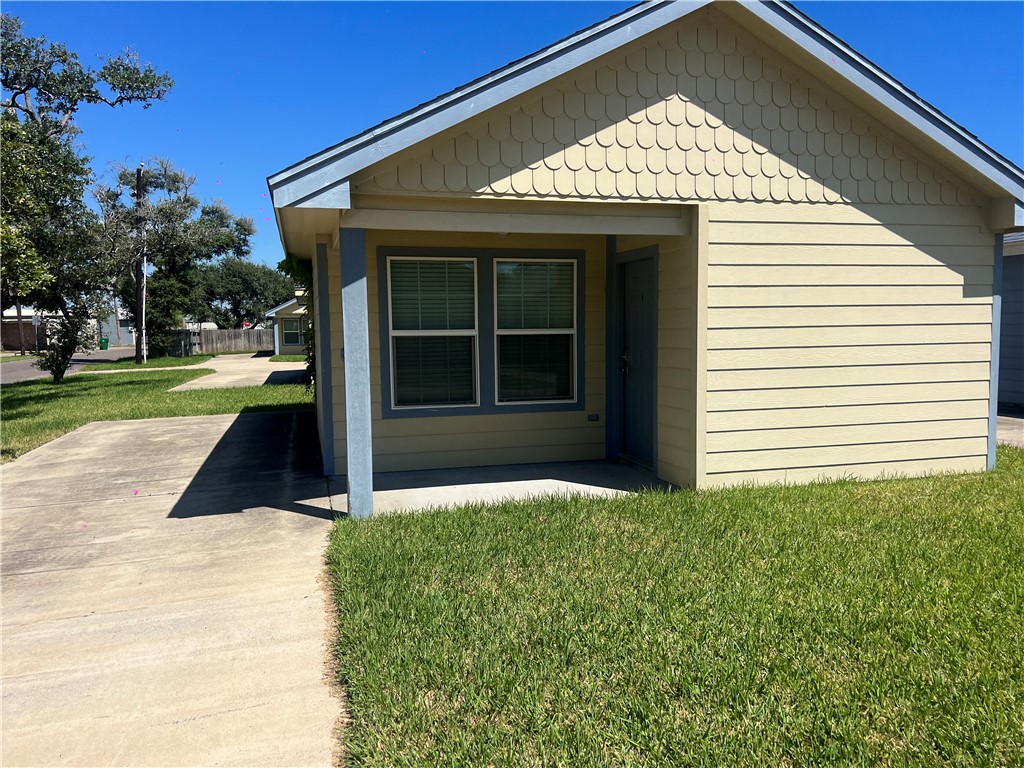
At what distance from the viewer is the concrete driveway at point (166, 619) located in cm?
292

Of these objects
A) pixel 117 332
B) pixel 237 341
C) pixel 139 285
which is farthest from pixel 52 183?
pixel 117 332

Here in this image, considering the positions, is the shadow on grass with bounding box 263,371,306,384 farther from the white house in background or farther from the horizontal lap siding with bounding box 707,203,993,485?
the white house in background

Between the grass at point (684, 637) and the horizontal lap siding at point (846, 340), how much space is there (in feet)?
3.75

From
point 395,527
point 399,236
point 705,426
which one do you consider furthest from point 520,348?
point 395,527

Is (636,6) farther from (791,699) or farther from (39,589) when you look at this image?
(39,589)

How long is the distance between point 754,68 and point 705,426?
10.6 feet

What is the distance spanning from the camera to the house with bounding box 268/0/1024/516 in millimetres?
5738

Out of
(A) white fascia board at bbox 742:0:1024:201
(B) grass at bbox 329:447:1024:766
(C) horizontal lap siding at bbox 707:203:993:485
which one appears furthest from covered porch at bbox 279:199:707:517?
(A) white fascia board at bbox 742:0:1024:201

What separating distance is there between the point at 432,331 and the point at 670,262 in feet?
8.45

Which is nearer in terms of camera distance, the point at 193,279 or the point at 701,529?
the point at 701,529

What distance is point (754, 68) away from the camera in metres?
6.28

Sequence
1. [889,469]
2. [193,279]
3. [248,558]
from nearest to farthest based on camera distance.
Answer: [248,558], [889,469], [193,279]

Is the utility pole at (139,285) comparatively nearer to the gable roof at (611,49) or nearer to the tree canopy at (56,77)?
the tree canopy at (56,77)

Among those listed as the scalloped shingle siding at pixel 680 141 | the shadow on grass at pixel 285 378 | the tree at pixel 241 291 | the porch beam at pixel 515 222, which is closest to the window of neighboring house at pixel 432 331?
the porch beam at pixel 515 222
